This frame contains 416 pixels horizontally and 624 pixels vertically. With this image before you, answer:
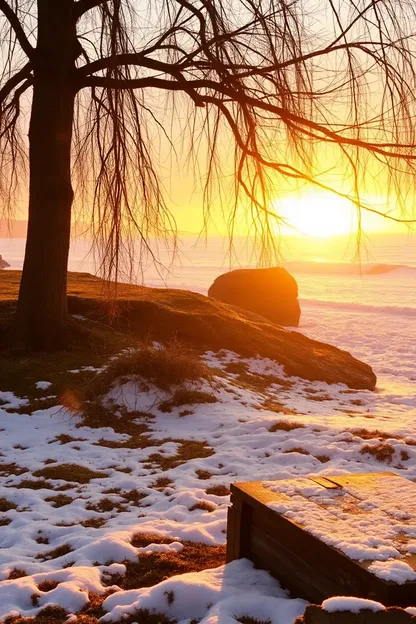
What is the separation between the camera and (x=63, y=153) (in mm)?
10000

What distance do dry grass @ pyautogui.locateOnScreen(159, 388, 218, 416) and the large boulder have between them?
13170mm

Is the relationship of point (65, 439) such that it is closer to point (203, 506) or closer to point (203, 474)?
point (203, 474)

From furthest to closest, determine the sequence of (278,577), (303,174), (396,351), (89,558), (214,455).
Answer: (396,351), (303,174), (214,455), (89,558), (278,577)

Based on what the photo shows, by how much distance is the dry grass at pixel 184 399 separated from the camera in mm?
8609

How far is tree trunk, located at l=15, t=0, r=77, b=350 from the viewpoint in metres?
9.79

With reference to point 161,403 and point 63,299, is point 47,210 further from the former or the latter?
point 161,403

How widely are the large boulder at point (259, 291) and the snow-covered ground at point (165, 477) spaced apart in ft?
36.9

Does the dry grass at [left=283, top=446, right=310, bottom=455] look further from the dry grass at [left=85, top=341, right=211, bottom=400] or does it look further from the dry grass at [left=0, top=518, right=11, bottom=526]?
the dry grass at [left=0, top=518, right=11, bottom=526]

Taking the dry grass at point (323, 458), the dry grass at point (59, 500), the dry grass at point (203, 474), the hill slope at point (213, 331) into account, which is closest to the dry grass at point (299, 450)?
the dry grass at point (323, 458)

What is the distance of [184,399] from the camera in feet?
28.5

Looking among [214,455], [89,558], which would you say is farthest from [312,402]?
[89,558]

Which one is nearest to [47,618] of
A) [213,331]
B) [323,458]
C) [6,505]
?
[6,505]

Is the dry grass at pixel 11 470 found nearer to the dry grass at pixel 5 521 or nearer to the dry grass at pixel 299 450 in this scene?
the dry grass at pixel 5 521

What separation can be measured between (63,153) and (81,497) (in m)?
6.03
